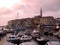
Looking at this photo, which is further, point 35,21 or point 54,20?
point 35,21

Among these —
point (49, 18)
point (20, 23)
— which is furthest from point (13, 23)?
point (49, 18)

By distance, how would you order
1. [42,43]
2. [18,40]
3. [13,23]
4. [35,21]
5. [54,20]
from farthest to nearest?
[13,23]
[35,21]
[54,20]
[18,40]
[42,43]

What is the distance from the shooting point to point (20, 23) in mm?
32719

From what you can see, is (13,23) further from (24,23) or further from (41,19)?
(41,19)

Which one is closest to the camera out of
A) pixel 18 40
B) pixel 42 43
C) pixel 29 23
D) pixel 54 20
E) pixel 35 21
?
pixel 42 43

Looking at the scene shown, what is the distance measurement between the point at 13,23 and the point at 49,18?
867 centimetres

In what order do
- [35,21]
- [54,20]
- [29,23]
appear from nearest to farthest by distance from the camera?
[54,20]
[35,21]
[29,23]

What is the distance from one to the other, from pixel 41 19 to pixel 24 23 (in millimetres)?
5423

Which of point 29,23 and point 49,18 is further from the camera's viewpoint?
point 29,23

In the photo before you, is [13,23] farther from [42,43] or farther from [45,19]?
[42,43]

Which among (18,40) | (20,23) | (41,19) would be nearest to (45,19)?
(41,19)

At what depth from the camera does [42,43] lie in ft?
39.1

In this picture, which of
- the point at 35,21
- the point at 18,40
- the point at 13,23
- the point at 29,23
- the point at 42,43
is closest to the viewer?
the point at 42,43

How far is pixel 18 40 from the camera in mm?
12867
